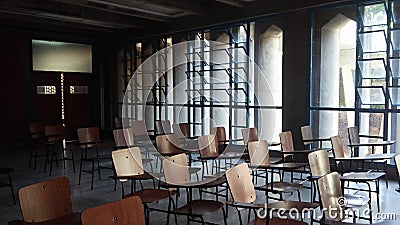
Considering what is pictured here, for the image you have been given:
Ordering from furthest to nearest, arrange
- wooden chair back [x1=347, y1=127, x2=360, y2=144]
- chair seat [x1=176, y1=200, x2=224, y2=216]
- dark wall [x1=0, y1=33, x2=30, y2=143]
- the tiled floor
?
dark wall [x1=0, y1=33, x2=30, y2=143] < wooden chair back [x1=347, y1=127, x2=360, y2=144] < the tiled floor < chair seat [x1=176, y1=200, x2=224, y2=216]

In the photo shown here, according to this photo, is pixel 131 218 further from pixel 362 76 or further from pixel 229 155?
pixel 362 76

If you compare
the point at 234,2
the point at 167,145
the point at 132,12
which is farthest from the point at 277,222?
the point at 132,12

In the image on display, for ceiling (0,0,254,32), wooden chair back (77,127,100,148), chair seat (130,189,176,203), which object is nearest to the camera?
chair seat (130,189,176,203)

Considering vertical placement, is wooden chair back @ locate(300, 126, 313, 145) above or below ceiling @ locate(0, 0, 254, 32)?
below

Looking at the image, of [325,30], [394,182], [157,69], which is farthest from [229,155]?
[157,69]

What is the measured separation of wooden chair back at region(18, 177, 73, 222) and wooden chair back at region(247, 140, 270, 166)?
2.29 meters

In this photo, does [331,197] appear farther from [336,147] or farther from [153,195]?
[336,147]

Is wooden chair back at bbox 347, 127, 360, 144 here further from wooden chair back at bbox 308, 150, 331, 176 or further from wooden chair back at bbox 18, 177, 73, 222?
wooden chair back at bbox 18, 177, 73, 222

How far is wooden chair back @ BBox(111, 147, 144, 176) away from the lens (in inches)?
153

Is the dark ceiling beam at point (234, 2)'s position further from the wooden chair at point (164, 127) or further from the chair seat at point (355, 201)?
the chair seat at point (355, 201)

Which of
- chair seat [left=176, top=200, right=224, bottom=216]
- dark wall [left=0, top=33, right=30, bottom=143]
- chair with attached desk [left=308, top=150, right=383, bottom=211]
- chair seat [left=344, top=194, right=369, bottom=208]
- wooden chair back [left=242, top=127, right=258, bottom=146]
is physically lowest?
chair seat [left=176, top=200, right=224, bottom=216]

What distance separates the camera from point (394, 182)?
5.90 m

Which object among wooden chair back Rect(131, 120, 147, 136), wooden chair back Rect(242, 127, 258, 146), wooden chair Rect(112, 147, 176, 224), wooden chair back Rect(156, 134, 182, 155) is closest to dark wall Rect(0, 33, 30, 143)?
wooden chair back Rect(131, 120, 147, 136)

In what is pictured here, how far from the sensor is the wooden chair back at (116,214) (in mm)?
2076
